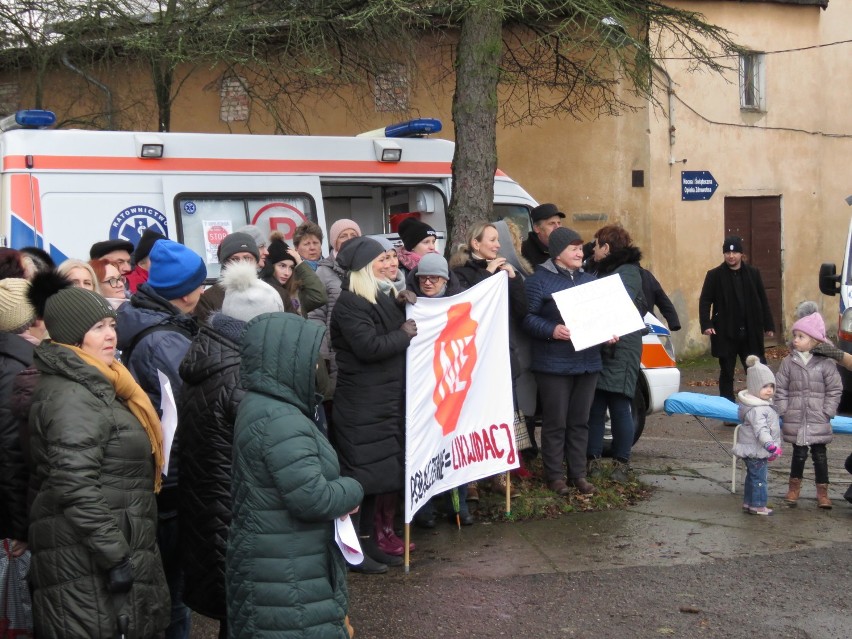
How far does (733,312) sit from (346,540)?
28.7 feet

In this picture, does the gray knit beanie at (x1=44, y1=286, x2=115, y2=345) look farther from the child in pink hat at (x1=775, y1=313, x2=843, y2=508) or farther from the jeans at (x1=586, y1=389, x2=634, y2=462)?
the child in pink hat at (x1=775, y1=313, x2=843, y2=508)

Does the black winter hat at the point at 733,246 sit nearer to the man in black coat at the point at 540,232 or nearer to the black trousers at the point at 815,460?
the man in black coat at the point at 540,232

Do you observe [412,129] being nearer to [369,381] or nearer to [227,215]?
[227,215]

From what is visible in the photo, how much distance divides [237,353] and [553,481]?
3819mm

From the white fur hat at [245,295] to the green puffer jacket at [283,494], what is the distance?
85 centimetres

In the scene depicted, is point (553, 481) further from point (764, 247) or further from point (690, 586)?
point (764, 247)

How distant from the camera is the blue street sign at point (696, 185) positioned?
728 inches

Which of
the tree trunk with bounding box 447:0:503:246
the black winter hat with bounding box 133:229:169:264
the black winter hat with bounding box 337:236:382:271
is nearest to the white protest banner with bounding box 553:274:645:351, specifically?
the tree trunk with bounding box 447:0:503:246

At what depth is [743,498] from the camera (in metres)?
7.95

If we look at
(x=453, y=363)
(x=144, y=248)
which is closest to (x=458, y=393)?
(x=453, y=363)

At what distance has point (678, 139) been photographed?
18.4 metres

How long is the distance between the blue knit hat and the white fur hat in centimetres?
34

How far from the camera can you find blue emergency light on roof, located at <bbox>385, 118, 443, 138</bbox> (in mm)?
10695

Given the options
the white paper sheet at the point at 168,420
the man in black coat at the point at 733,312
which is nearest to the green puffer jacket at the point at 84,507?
the white paper sheet at the point at 168,420
